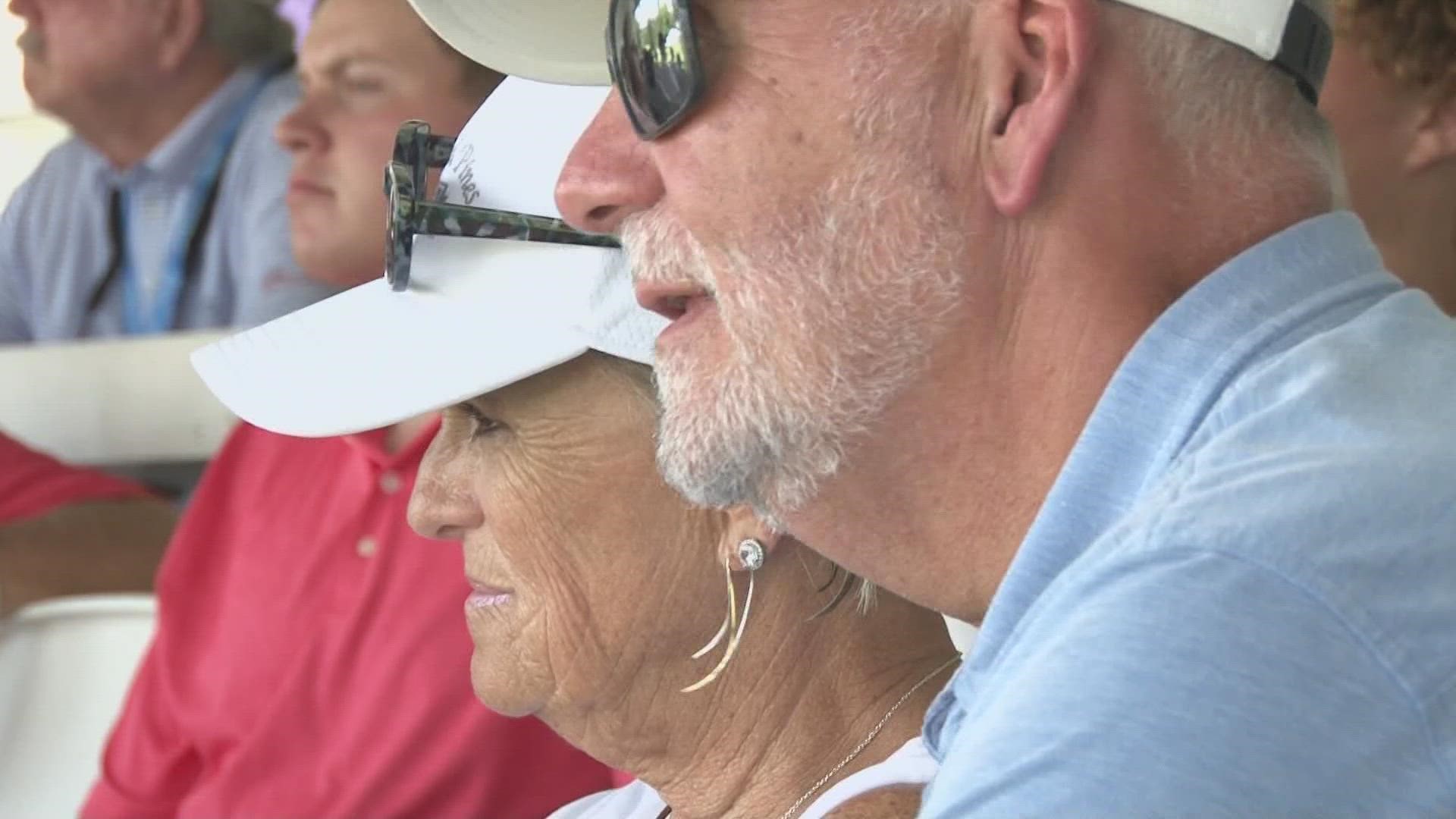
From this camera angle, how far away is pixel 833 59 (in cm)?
79

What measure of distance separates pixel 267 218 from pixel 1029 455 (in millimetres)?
1618

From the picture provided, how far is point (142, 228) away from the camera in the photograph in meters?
2.38

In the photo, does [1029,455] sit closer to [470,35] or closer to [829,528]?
[829,528]

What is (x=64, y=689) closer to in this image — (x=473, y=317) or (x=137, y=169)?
(x=137, y=169)

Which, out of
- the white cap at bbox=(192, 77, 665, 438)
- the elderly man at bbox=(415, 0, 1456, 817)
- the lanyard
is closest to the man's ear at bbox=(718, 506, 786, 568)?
the white cap at bbox=(192, 77, 665, 438)

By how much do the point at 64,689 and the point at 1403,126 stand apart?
176cm

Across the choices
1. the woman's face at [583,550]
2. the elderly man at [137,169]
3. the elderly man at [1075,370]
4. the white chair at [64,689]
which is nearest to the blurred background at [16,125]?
the elderly man at [137,169]

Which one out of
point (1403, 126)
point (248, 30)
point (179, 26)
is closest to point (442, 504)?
point (1403, 126)

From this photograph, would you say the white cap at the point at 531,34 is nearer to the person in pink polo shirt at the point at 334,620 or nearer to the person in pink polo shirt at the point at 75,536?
the person in pink polo shirt at the point at 334,620

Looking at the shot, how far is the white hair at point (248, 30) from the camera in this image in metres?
2.21

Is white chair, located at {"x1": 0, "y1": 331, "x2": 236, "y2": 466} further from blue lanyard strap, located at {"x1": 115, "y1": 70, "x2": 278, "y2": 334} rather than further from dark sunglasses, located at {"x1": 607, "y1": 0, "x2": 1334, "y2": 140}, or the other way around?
dark sunglasses, located at {"x1": 607, "y1": 0, "x2": 1334, "y2": 140}

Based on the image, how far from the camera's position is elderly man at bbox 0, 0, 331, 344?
7.57 ft

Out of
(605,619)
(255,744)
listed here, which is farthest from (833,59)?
(255,744)

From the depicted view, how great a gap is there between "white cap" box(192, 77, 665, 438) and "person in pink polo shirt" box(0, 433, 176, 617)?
1124 millimetres
